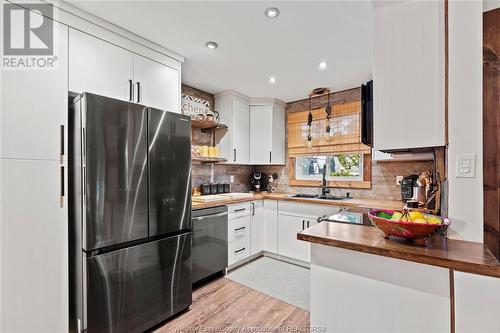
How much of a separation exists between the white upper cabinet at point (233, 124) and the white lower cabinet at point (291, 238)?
110 cm

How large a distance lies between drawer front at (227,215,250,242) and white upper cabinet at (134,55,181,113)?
150cm

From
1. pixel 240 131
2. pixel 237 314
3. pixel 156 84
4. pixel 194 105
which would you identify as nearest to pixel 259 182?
pixel 240 131

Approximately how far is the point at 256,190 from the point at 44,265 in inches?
116

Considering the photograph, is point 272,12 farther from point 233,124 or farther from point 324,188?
point 324,188

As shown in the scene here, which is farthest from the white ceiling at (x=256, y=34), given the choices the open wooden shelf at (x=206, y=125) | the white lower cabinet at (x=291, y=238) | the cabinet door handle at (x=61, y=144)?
the white lower cabinet at (x=291, y=238)

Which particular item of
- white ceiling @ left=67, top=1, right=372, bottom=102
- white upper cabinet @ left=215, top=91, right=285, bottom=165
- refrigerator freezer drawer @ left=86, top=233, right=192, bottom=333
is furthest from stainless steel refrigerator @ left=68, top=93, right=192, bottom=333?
white upper cabinet @ left=215, top=91, right=285, bottom=165

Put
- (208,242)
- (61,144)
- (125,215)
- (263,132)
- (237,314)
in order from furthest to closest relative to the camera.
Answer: (263,132) < (208,242) < (237,314) < (125,215) < (61,144)

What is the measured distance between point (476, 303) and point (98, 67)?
2.59 meters

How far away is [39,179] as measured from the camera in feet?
4.87

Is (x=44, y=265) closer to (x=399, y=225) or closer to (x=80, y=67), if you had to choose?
(x=80, y=67)

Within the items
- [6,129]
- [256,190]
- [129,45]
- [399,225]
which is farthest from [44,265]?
[256,190]

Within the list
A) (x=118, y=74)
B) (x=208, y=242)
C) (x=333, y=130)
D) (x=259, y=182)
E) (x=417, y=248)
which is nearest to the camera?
(x=417, y=248)

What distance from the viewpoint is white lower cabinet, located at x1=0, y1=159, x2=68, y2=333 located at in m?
1.37

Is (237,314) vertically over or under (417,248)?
under
